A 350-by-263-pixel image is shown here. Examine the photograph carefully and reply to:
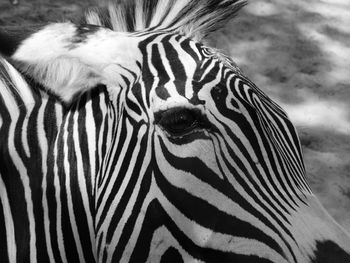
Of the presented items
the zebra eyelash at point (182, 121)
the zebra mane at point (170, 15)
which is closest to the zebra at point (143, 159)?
the zebra eyelash at point (182, 121)

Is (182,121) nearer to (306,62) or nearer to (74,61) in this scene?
(74,61)

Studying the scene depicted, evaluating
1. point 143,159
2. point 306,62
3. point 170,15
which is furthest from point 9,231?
point 306,62

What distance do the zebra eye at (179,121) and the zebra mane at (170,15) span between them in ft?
1.83

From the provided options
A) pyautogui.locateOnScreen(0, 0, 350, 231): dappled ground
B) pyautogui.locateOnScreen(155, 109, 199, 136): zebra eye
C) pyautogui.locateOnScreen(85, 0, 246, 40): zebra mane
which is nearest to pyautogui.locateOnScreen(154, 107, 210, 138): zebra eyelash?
pyautogui.locateOnScreen(155, 109, 199, 136): zebra eye

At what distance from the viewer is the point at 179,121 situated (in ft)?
5.27

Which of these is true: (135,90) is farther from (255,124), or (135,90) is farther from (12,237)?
(12,237)

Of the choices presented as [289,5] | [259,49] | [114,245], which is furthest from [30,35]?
[289,5]

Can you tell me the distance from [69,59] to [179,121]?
433mm

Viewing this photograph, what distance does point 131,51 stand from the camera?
5.96ft

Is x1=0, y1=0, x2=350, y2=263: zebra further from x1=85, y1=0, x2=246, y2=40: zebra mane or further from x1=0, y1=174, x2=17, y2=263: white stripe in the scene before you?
x1=85, y1=0, x2=246, y2=40: zebra mane

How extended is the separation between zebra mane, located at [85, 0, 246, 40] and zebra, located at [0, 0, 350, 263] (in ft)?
0.43

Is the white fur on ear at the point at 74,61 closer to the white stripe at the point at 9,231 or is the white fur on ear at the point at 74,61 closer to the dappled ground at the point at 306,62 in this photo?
the white stripe at the point at 9,231

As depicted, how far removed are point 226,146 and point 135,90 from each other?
35cm

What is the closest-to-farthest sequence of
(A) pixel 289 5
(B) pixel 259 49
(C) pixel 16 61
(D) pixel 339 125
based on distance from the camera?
1. (C) pixel 16 61
2. (D) pixel 339 125
3. (B) pixel 259 49
4. (A) pixel 289 5
